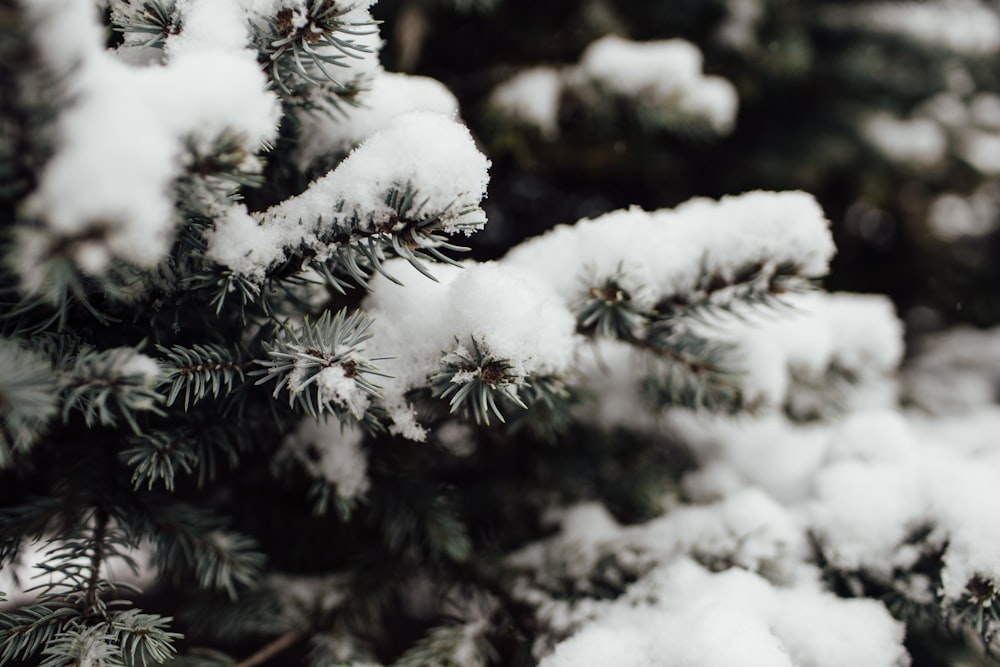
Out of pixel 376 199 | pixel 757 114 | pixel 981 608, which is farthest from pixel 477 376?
pixel 757 114

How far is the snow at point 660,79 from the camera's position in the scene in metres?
1.19

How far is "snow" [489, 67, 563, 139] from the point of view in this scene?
117 centimetres

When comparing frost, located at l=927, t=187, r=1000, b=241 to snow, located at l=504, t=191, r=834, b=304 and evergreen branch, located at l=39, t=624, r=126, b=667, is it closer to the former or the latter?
snow, located at l=504, t=191, r=834, b=304

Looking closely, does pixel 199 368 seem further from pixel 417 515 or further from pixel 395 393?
pixel 417 515

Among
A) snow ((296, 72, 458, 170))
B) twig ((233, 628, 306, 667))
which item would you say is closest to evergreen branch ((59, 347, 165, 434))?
snow ((296, 72, 458, 170))

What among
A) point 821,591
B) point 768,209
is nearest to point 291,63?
point 768,209

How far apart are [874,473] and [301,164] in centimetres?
93

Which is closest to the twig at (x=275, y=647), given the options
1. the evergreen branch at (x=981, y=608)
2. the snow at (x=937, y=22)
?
the evergreen branch at (x=981, y=608)

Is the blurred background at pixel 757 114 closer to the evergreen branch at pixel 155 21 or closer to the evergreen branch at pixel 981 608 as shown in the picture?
the evergreen branch at pixel 155 21

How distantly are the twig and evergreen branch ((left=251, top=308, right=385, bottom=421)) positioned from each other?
1.39ft

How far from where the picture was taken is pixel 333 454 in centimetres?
80

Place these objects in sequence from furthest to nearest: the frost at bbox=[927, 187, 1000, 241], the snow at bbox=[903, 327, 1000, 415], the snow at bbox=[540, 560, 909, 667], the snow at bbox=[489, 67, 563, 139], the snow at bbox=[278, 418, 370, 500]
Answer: the frost at bbox=[927, 187, 1000, 241], the snow at bbox=[903, 327, 1000, 415], the snow at bbox=[489, 67, 563, 139], the snow at bbox=[278, 418, 370, 500], the snow at bbox=[540, 560, 909, 667]

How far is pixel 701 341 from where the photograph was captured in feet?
2.81

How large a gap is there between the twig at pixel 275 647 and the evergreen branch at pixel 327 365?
0.42 m
